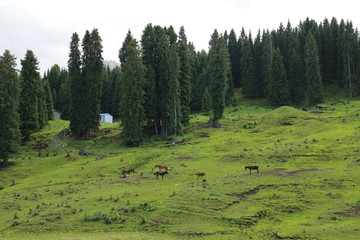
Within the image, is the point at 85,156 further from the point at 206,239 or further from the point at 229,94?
the point at 229,94

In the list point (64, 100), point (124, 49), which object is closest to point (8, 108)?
point (124, 49)

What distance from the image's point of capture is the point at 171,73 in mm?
63719

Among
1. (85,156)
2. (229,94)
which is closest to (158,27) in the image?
(85,156)

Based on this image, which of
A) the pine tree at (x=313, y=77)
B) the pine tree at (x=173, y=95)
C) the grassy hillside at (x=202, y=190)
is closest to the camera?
the grassy hillside at (x=202, y=190)

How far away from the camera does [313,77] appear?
9138 cm

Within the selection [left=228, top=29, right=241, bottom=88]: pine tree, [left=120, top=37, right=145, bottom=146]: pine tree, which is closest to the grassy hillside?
[left=120, top=37, right=145, bottom=146]: pine tree

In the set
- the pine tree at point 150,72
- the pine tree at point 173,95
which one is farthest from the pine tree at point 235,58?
the pine tree at point 173,95

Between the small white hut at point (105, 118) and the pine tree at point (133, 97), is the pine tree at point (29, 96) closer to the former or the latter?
the pine tree at point (133, 97)

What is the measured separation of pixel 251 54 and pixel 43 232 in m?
107

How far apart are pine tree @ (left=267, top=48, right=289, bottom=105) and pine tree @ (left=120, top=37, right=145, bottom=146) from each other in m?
49.2

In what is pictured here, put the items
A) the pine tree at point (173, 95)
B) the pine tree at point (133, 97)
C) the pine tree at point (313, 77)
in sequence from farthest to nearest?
the pine tree at point (313, 77) < the pine tree at point (173, 95) < the pine tree at point (133, 97)

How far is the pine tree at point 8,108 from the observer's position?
53781 mm

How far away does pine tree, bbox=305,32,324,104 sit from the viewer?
297ft

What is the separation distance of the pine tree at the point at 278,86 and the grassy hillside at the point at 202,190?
36.8m
